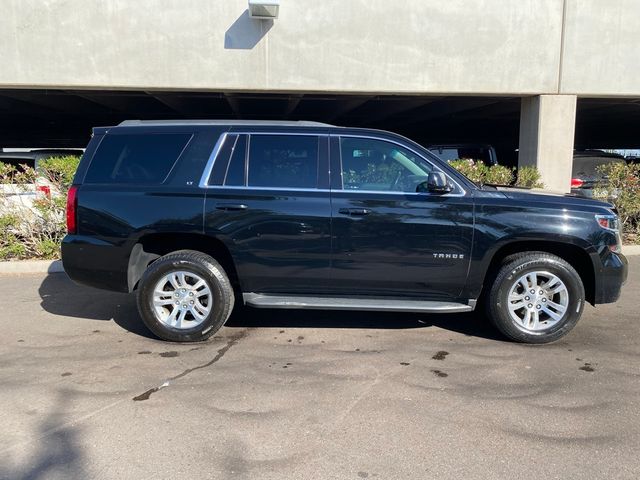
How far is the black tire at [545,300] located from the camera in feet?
15.6

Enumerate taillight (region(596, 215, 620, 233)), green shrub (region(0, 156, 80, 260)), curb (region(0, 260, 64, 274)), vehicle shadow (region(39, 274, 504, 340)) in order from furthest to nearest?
green shrub (region(0, 156, 80, 260)) → curb (region(0, 260, 64, 274)) → vehicle shadow (region(39, 274, 504, 340)) → taillight (region(596, 215, 620, 233))

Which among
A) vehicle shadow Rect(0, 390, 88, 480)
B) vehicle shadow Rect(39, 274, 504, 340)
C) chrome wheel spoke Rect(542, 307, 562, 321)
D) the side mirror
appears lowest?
vehicle shadow Rect(0, 390, 88, 480)

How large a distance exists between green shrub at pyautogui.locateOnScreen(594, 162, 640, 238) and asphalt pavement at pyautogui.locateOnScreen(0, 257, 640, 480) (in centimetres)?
427

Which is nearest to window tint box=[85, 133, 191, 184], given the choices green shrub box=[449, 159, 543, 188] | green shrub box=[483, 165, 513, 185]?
green shrub box=[449, 159, 543, 188]

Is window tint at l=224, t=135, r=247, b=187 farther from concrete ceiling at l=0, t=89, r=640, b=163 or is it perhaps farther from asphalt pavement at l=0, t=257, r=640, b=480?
concrete ceiling at l=0, t=89, r=640, b=163

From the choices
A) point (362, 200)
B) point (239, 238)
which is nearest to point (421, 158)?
point (362, 200)

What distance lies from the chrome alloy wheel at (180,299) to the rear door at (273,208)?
41 centimetres

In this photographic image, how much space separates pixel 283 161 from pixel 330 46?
5.38 metres

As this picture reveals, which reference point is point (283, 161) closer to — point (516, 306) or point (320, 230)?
point (320, 230)

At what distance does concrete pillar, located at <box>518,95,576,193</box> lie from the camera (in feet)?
32.8

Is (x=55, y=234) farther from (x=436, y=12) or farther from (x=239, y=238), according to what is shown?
(x=436, y=12)

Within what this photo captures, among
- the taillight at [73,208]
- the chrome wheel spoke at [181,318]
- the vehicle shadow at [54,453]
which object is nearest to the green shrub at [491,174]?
the chrome wheel spoke at [181,318]

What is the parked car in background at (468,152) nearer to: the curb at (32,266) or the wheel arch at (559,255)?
the wheel arch at (559,255)

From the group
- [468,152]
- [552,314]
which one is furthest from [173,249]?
[468,152]
